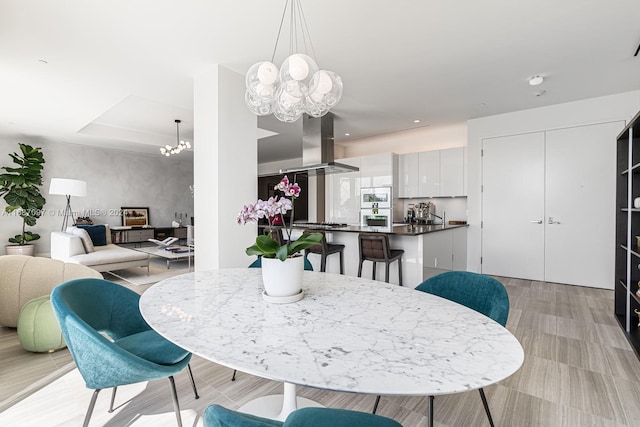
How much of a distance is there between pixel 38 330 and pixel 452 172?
5714mm

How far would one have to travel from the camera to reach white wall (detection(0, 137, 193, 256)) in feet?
22.0

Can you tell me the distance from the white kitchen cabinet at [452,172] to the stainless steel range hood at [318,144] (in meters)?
1.99

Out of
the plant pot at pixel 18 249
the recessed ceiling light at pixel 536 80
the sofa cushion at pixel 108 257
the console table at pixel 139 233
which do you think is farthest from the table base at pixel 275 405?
the console table at pixel 139 233

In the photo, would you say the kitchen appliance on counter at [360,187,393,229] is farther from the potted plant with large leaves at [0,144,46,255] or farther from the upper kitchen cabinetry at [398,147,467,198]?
the potted plant with large leaves at [0,144,46,255]

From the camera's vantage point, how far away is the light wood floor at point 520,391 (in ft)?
5.31

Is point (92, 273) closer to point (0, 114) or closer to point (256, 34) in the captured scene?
point (256, 34)

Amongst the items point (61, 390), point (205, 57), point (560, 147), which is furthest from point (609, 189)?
point (61, 390)

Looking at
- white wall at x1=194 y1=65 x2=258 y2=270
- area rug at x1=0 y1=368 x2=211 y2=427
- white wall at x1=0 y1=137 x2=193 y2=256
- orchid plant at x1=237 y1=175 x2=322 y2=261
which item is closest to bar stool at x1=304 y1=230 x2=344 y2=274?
white wall at x1=194 y1=65 x2=258 y2=270

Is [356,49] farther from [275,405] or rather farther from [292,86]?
[275,405]

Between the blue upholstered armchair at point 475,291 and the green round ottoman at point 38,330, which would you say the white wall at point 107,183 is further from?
the blue upholstered armchair at point 475,291

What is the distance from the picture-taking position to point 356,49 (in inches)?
110

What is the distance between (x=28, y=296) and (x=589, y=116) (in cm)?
668

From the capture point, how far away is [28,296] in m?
2.62

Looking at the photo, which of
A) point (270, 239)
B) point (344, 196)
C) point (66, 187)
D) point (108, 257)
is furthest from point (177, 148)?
point (270, 239)
